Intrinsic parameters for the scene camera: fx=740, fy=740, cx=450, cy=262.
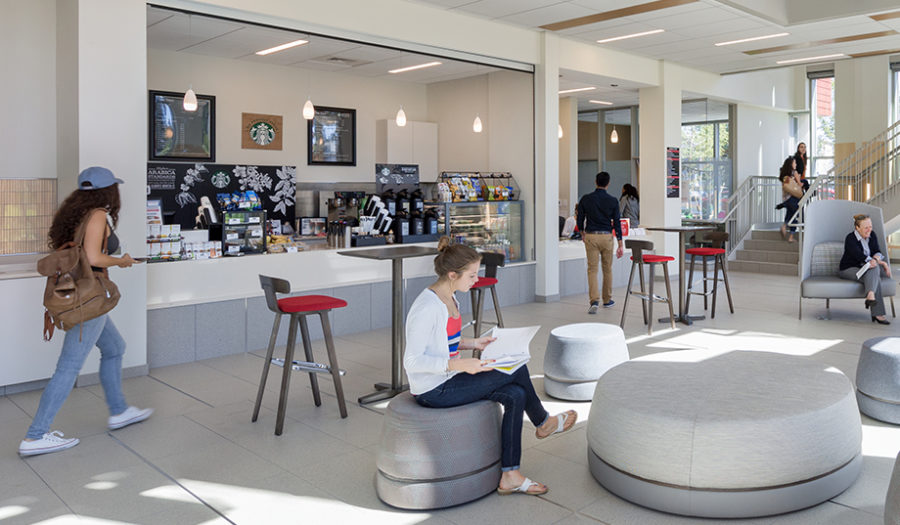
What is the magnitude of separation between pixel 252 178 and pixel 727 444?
23.8 feet

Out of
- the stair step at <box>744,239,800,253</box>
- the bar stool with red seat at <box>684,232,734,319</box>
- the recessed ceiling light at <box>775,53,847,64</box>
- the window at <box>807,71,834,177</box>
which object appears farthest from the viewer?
the window at <box>807,71,834,177</box>

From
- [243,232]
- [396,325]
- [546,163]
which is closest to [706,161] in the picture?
[546,163]

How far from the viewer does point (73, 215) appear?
4023mm

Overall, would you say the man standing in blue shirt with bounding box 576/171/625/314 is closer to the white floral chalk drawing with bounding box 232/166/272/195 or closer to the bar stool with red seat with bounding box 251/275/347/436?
the white floral chalk drawing with bounding box 232/166/272/195

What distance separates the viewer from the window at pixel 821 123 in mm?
15555

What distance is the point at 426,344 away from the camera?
320 centimetres

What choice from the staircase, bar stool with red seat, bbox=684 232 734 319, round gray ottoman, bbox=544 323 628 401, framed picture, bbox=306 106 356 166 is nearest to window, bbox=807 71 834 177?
the staircase

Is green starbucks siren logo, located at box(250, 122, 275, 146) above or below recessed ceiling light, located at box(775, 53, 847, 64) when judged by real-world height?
below

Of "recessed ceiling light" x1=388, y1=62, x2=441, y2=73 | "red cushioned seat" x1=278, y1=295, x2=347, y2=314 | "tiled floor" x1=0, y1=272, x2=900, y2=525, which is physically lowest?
"tiled floor" x1=0, y1=272, x2=900, y2=525

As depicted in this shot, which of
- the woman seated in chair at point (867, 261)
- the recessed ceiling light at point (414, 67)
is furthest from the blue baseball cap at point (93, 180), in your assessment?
the woman seated in chair at point (867, 261)

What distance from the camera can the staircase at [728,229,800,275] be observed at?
12.2 metres

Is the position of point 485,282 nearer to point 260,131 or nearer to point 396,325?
point 396,325

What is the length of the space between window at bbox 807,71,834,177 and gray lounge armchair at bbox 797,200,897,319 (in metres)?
8.49

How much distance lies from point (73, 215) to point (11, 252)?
1.94 meters
